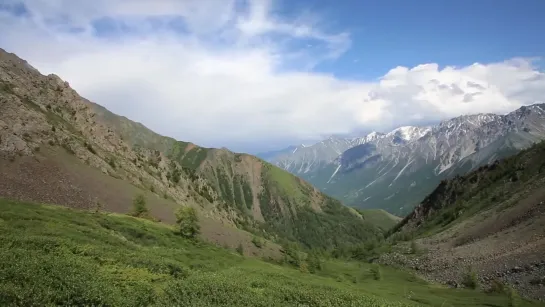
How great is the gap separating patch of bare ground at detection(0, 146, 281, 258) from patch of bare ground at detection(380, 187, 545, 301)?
5532 centimetres

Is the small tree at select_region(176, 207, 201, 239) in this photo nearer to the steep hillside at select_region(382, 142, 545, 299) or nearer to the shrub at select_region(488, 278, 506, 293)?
the shrub at select_region(488, 278, 506, 293)

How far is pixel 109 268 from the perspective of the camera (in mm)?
33906

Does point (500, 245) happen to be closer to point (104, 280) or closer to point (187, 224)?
point (187, 224)

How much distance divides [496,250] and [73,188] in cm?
12415

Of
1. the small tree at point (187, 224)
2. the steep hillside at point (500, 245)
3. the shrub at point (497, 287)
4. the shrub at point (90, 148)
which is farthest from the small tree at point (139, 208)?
the shrub at point (497, 287)

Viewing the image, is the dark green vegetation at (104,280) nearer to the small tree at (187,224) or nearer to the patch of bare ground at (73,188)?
the small tree at (187,224)

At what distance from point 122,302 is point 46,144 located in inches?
4127

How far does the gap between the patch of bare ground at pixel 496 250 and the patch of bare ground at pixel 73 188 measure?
55324 mm

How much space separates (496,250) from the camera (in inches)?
4535

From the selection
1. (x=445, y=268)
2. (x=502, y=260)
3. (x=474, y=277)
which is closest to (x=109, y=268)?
(x=474, y=277)

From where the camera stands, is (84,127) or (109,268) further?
(84,127)

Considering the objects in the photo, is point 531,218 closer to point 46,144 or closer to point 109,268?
point 109,268

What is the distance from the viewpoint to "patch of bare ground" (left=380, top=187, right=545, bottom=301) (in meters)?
92.2

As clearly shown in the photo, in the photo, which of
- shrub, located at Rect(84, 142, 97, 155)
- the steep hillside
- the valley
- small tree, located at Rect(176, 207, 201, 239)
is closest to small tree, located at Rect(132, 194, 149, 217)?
the valley
